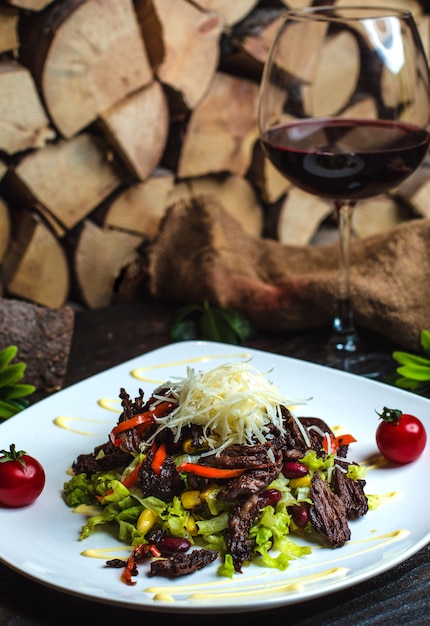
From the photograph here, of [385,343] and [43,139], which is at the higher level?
[43,139]

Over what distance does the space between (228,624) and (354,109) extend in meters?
2.08

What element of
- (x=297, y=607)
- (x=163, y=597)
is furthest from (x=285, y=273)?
(x=163, y=597)

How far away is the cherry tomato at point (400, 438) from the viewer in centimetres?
142

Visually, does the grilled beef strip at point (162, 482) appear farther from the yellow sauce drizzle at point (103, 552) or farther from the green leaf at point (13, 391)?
the green leaf at point (13, 391)

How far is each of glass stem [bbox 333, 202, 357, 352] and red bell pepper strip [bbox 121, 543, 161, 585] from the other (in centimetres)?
112

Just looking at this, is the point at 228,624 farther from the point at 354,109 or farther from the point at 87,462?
the point at 354,109

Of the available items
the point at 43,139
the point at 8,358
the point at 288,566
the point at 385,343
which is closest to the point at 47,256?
the point at 43,139

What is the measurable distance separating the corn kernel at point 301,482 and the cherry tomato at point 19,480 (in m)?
0.40

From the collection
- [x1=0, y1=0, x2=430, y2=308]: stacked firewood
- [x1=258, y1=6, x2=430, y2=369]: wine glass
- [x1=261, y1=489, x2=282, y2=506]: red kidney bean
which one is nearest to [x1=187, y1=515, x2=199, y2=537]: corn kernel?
[x1=261, y1=489, x2=282, y2=506]: red kidney bean

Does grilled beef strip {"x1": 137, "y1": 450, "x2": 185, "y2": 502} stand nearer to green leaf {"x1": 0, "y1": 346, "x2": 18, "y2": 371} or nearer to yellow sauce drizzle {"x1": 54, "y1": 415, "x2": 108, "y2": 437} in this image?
yellow sauce drizzle {"x1": 54, "y1": 415, "x2": 108, "y2": 437}

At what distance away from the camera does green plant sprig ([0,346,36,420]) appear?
182cm

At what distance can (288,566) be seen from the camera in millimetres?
1170

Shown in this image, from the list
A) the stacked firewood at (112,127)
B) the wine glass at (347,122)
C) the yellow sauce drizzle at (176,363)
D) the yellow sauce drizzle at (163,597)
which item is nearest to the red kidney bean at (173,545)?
the yellow sauce drizzle at (163,597)

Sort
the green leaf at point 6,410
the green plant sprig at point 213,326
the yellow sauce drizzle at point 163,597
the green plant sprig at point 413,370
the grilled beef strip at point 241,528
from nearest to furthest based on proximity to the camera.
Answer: the yellow sauce drizzle at point 163,597 < the grilled beef strip at point 241,528 < the green leaf at point 6,410 < the green plant sprig at point 413,370 < the green plant sprig at point 213,326
